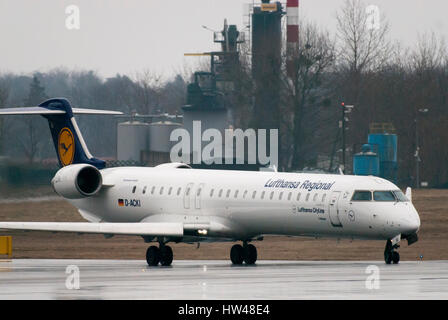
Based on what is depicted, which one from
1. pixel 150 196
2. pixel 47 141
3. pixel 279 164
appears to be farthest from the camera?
pixel 279 164

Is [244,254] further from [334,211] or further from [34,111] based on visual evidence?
[34,111]

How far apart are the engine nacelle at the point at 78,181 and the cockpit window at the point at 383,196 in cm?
1016

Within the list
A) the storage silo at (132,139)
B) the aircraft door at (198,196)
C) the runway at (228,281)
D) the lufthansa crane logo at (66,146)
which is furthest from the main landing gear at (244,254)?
the storage silo at (132,139)

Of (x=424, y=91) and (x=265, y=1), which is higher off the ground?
(x=265, y=1)

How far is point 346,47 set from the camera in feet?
349

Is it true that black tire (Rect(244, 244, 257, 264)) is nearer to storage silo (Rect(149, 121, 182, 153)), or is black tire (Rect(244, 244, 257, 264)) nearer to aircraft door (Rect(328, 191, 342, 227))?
aircraft door (Rect(328, 191, 342, 227))

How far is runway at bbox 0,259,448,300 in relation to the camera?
23.9 m

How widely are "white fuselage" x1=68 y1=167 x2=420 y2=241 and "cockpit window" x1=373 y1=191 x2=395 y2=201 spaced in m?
0.15

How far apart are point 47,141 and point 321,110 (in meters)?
24.2

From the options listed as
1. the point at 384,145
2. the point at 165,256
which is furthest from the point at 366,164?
the point at 165,256

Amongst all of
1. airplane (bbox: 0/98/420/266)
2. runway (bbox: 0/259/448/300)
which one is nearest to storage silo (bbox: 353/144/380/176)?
airplane (bbox: 0/98/420/266)

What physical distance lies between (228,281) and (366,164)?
Answer: 56123mm

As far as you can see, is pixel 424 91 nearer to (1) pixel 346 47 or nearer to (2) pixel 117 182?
(1) pixel 346 47
